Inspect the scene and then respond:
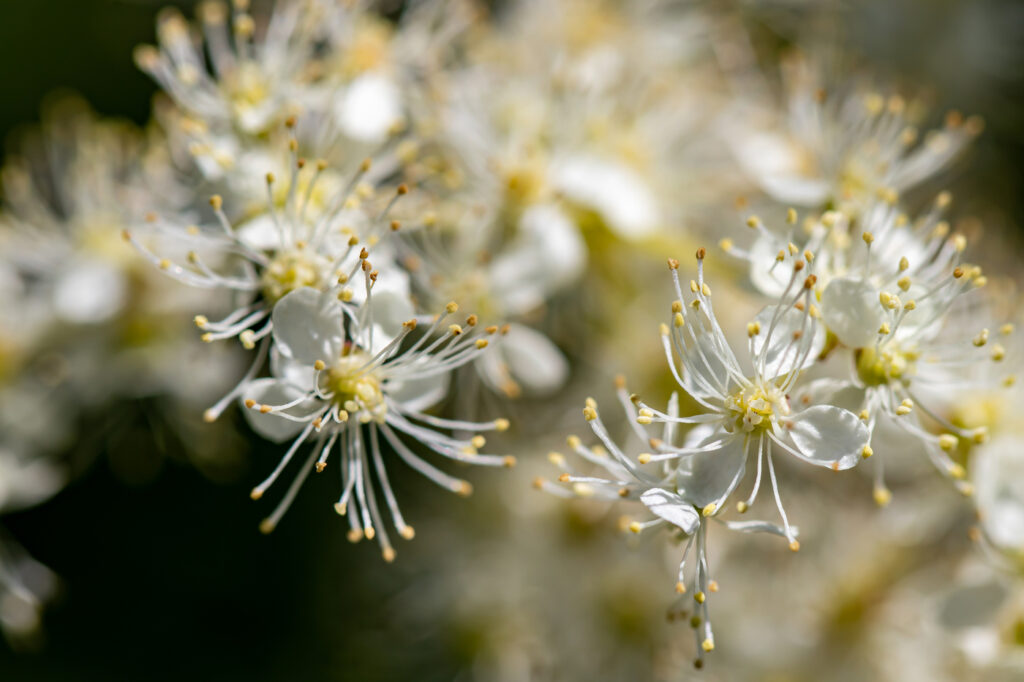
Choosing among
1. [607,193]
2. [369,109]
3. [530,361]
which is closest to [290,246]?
[369,109]

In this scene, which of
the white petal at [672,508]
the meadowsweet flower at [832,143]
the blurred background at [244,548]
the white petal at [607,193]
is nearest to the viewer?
the white petal at [672,508]

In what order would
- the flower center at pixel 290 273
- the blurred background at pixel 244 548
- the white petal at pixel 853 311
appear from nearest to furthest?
the white petal at pixel 853 311, the flower center at pixel 290 273, the blurred background at pixel 244 548

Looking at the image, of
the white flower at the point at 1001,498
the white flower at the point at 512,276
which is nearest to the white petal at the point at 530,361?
the white flower at the point at 512,276

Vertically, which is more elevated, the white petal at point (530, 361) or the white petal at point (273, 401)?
the white petal at point (530, 361)

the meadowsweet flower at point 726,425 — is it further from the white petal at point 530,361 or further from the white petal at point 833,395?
the white petal at point 530,361

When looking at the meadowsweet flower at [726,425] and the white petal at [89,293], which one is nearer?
the meadowsweet flower at [726,425]

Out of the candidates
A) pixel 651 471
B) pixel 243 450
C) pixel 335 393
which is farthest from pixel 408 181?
pixel 243 450
